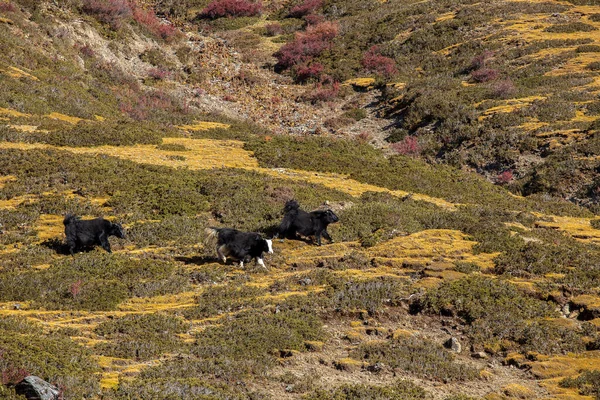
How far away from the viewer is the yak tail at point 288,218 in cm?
2062

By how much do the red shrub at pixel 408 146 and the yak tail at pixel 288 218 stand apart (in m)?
19.3

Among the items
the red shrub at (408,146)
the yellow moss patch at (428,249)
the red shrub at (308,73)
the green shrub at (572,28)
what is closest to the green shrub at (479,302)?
the yellow moss patch at (428,249)

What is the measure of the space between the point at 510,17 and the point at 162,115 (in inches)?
1358

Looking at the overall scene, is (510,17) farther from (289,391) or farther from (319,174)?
(289,391)

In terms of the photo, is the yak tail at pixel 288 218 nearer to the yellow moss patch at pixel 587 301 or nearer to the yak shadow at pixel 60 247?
the yak shadow at pixel 60 247

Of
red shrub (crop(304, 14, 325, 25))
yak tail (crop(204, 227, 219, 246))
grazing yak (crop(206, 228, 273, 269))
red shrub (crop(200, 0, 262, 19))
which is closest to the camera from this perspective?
grazing yak (crop(206, 228, 273, 269))

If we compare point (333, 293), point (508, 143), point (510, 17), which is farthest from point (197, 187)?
point (510, 17)

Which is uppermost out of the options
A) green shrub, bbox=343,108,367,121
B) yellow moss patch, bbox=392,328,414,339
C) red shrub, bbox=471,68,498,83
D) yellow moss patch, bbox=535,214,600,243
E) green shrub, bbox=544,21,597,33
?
green shrub, bbox=544,21,597,33

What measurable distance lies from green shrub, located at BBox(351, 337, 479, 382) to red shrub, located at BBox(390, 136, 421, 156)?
25882 mm

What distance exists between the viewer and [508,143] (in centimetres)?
3641

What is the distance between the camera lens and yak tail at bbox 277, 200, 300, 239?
20623mm

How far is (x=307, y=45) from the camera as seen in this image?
5859 cm

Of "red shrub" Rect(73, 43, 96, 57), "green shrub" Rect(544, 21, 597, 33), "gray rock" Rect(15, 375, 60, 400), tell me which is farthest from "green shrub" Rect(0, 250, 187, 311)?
"green shrub" Rect(544, 21, 597, 33)

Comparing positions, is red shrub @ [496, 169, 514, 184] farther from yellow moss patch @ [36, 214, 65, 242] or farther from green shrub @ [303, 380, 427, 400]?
green shrub @ [303, 380, 427, 400]
